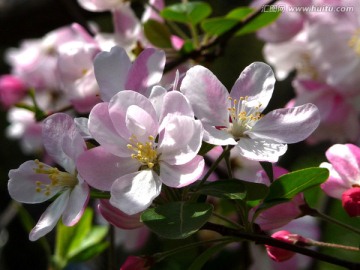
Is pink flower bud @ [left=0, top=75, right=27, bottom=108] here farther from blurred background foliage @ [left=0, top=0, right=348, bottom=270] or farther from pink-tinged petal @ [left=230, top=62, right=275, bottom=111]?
pink-tinged petal @ [left=230, top=62, right=275, bottom=111]

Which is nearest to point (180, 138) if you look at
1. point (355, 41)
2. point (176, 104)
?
point (176, 104)

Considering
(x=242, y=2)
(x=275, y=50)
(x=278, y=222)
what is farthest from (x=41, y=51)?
(x=278, y=222)

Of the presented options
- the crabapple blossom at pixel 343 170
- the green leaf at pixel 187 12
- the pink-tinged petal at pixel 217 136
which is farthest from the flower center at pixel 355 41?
the pink-tinged petal at pixel 217 136

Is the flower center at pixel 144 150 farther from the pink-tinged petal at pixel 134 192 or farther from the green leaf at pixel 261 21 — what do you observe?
the green leaf at pixel 261 21

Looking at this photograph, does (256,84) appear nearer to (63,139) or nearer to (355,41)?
(63,139)

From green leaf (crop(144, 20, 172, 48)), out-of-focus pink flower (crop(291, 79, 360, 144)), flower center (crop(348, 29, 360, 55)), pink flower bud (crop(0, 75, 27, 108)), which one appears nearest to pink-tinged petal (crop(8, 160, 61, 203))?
green leaf (crop(144, 20, 172, 48))
